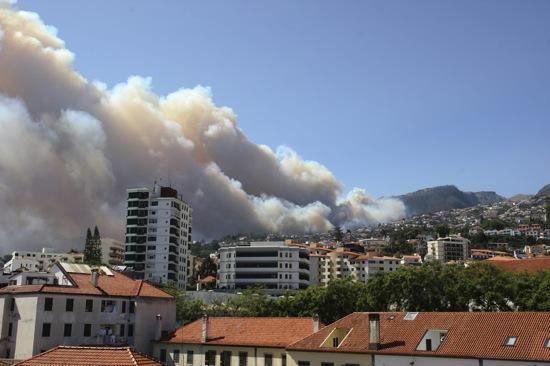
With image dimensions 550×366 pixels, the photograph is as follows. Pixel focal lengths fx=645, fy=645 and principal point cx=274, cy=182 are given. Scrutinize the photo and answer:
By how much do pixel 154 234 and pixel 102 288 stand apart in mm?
111945

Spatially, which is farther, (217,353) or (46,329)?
(46,329)

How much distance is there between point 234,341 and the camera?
63.1 metres

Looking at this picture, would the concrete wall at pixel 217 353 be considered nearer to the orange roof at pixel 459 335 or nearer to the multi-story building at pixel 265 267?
the orange roof at pixel 459 335

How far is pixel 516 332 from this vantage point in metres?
45.8

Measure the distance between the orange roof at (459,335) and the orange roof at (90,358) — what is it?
79.6 feet

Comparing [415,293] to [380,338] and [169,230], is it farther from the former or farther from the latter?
[169,230]

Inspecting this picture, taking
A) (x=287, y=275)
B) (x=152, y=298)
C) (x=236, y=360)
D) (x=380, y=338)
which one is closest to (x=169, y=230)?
(x=287, y=275)

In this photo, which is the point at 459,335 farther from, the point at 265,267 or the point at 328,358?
the point at 265,267

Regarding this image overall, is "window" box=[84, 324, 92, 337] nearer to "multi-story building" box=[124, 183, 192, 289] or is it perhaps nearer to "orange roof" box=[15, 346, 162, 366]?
"orange roof" box=[15, 346, 162, 366]

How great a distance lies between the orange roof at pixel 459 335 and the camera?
1736 inches

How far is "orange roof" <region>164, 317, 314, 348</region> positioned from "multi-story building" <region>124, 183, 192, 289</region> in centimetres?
11453

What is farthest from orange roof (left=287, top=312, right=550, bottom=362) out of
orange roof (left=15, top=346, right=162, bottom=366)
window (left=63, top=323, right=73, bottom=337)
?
window (left=63, top=323, right=73, bottom=337)

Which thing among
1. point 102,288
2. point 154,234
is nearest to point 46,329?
point 102,288

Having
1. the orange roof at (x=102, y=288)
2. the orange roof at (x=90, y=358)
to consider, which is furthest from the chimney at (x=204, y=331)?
the orange roof at (x=90, y=358)
